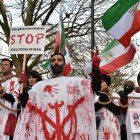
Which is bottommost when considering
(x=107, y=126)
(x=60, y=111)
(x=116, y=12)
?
(x=107, y=126)

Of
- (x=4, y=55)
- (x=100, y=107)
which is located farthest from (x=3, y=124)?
(x=4, y=55)

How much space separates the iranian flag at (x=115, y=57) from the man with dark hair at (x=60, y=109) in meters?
1.45

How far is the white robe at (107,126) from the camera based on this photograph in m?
6.40

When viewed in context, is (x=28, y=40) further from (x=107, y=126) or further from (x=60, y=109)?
(x=107, y=126)

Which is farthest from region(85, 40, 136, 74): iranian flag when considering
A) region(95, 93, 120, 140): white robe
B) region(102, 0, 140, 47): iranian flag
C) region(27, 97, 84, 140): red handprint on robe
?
region(27, 97, 84, 140): red handprint on robe

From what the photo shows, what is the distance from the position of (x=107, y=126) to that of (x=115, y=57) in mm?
1172

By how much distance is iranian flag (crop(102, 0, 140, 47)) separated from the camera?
21.5 feet

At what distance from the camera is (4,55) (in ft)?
59.0

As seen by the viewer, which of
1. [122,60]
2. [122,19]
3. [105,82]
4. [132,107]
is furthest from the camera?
[122,60]

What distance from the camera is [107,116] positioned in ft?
21.0

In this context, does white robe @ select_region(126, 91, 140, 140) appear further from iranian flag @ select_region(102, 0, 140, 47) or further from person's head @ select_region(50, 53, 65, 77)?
person's head @ select_region(50, 53, 65, 77)

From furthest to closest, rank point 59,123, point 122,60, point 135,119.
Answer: point 122,60 < point 135,119 < point 59,123

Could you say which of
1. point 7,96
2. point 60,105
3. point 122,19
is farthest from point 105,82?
point 7,96

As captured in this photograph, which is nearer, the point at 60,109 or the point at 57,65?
the point at 60,109
